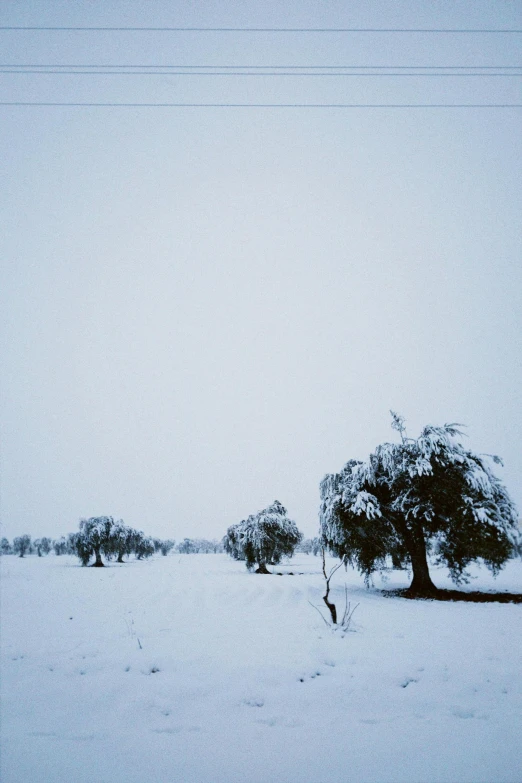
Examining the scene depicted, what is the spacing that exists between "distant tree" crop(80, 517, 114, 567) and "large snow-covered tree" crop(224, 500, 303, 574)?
11093 millimetres

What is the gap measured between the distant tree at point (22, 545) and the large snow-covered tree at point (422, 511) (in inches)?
391

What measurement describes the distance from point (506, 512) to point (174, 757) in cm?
1428

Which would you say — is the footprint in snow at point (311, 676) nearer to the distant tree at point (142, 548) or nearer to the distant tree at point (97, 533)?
the distant tree at point (97, 533)

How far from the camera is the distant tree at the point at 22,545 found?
729 centimetres

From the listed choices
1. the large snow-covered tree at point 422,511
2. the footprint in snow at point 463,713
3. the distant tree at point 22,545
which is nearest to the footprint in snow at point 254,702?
the footprint in snow at point 463,713

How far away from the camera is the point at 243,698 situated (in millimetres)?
5219

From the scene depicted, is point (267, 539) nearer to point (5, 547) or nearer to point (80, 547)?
point (80, 547)

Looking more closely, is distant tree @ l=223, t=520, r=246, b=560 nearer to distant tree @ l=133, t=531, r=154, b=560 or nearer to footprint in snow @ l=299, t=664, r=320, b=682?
distant tree @ l=133, t=531, r=154, b=560

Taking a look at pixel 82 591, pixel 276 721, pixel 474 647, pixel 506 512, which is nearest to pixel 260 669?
pixel 276 721

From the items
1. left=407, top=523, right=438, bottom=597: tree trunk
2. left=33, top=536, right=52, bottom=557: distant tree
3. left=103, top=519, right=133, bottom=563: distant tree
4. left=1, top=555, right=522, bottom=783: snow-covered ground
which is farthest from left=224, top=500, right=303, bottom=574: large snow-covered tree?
left=1, top=555, right=522, bottom=783: snow-covered ground

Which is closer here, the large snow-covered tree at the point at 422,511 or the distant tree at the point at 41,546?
the distant tree at the point at 41,546

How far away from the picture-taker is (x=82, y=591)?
10.1 m

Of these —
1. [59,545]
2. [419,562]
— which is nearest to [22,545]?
[419,562]

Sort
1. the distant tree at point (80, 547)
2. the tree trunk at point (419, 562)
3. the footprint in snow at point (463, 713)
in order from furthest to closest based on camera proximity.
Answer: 1. the distant tree at point (80, 547)
2. the tree trunk at point (419, 562)
3. the footprint in snow at point (463, 713)
